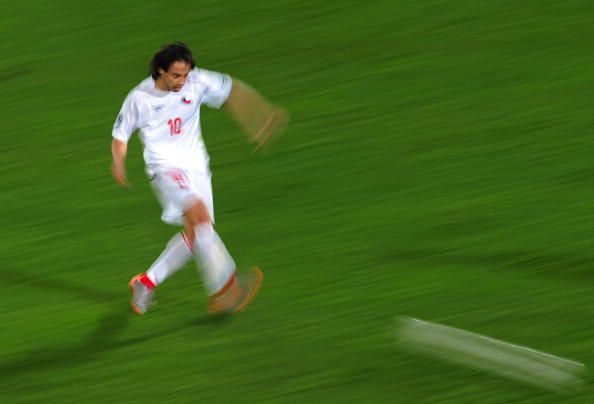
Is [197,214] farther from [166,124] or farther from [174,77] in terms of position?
[174,77]

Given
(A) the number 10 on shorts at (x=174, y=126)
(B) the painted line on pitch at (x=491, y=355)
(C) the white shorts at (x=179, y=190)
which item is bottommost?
(B) the painted line on pitch at (x=491, y=355)

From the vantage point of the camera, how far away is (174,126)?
8.52 metres

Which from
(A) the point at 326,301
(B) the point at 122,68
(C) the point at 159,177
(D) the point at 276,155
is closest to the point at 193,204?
(C) the point at 159,177

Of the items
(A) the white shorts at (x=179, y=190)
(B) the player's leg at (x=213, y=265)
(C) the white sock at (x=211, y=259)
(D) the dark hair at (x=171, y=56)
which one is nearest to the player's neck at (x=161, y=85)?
(D) the dark hair at (x=171, y=56)

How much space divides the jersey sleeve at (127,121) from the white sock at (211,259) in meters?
0.79

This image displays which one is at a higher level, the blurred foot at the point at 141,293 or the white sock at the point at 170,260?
the white sock at the point at 170,260

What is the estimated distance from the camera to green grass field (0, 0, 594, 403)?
25.8ft

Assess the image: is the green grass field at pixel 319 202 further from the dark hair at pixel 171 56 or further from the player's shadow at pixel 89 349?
the dark hair at pixel 171 56

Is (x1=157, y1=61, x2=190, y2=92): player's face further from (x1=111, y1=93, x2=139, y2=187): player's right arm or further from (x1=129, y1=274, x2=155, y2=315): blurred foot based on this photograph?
(x1=129, y1=274, x2=155, y2=315): blurred foot

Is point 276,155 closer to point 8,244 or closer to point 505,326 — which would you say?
point 8,244

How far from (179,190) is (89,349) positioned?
1.19 meters

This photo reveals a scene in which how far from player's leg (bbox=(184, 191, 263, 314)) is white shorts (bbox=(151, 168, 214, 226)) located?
0.14ft

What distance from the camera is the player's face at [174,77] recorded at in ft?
27.0

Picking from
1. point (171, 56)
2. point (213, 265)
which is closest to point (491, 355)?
point (213, 265)
